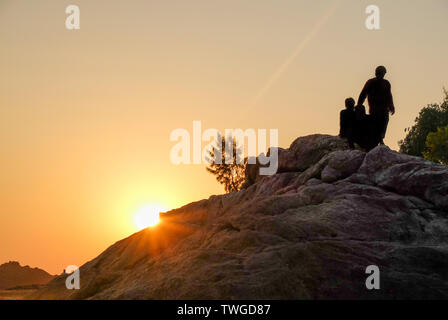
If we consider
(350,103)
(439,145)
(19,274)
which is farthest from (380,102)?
(19,274)

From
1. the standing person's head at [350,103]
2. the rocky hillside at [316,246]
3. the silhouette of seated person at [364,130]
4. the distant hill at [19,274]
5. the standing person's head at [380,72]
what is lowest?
the distant hill at [19,274]

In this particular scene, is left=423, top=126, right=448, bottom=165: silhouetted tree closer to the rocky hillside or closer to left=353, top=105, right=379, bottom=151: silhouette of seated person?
left=353, top=105, right=379, bottom=151: silhouette of seated person

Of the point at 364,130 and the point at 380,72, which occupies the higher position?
the point at 380,72

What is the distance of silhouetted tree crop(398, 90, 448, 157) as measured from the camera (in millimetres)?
66188

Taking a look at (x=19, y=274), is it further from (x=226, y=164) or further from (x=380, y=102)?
(x=380, y=102)

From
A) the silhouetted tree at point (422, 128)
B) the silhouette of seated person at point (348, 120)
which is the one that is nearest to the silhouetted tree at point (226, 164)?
the silhouetted tree at point (422, 128)

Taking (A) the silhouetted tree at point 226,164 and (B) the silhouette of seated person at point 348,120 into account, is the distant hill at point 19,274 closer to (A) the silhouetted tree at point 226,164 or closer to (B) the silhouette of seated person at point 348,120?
(A) the silhouetted tree at point 226,164

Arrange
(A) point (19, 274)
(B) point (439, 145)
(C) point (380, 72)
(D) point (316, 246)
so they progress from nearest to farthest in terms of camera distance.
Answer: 1. (D) point (316, 246)
2. (C) point (380, 72)
3. (B) point (439, 145)
4. (A) point (19, 274)

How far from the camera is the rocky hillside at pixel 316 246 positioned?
38.9 feet

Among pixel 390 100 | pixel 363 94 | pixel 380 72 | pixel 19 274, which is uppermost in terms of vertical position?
pixel 380 72

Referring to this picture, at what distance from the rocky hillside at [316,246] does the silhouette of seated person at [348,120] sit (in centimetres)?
149

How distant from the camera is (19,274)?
98062 millimetres

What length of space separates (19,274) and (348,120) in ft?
302

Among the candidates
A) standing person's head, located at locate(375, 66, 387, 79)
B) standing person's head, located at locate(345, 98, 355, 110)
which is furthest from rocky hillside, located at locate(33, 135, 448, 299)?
standing person's head, located at locate(375, 66, 387, 79)
